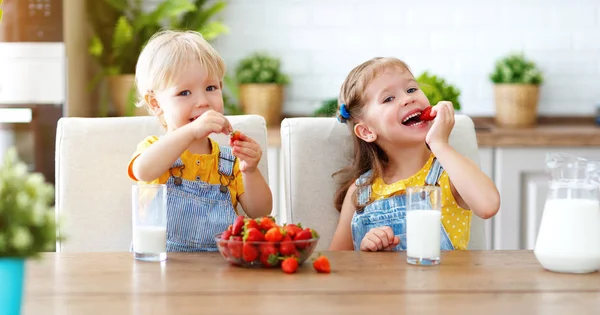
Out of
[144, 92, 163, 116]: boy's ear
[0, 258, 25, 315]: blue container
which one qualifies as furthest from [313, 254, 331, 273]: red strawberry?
[144, 92, 163, 116]: boy's ear

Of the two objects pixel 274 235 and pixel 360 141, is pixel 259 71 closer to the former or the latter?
pixel 360 141

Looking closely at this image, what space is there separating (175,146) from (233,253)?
18.8 inches

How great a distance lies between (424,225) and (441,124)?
0.45 m

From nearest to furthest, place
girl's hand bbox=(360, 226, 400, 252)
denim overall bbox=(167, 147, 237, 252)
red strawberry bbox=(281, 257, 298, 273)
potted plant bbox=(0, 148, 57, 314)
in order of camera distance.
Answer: potted plant bbox=(0, 148, 57, 314), red strawberry bbox=(281, 257, 298, 273), girl's hand bbox=(360, 226, 400, 252), denim overall bbox=(167, 147, 237, 252)

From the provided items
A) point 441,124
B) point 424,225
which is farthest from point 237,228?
point 441,124

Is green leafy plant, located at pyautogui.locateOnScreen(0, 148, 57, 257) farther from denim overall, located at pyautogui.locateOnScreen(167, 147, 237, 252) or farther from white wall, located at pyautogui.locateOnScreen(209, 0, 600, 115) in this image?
white wall, located at pyautogui.locateOnScreen(209, 0, 600, 115)

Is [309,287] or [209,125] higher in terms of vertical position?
[209,125]

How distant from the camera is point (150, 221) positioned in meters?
1.80

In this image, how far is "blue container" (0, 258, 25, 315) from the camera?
1.16 m

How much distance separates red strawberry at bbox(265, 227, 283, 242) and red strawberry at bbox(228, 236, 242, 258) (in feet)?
0.20

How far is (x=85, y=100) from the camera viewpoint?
405 cm

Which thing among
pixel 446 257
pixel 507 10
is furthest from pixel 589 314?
pixel 507 10

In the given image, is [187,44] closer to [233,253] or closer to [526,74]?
[233,253]

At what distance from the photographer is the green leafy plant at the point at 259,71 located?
13.3ft
